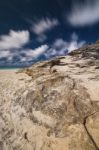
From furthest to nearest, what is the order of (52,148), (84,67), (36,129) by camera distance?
1. (84,67)
2. (36,129)
3. (52,148)

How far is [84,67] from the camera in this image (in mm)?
8914

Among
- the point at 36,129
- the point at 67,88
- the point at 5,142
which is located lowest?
the point at 5,142

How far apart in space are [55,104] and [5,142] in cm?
252

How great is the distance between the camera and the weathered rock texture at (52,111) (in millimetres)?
5367

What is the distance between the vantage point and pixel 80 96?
6375 mm

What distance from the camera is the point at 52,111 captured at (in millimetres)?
6285

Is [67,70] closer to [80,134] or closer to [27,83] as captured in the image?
[27,83]

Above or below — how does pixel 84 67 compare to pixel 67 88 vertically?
above

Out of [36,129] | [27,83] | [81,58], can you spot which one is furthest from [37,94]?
[81,58]

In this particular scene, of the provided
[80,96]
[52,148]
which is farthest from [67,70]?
[52,148]

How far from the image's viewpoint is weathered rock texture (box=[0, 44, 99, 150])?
5.37m

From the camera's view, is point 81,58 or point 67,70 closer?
point 67,70

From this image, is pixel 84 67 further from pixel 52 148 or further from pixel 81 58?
pixel 52 148

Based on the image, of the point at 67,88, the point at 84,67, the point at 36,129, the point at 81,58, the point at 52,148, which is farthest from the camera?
the point at 81,58
